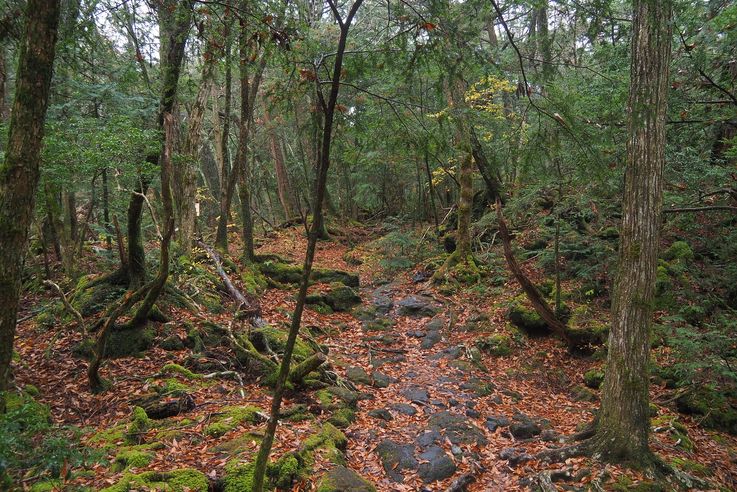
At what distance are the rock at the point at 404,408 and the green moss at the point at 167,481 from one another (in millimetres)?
3712

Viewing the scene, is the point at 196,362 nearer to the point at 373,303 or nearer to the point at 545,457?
the point at 545,457

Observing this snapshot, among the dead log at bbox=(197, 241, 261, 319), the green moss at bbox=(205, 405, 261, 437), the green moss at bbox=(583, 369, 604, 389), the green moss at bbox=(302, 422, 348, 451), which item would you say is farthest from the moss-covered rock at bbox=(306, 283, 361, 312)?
the green moss at bbox=(583, 369, 604, 389)

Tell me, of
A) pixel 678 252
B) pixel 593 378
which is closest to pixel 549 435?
pixel 593 378

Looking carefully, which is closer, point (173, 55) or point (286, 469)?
point (286, 469)

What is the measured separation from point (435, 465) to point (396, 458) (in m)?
0.52

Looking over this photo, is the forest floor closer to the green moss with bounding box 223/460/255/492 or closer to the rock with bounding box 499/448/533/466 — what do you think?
the rock with bounding box 499/448/533/466

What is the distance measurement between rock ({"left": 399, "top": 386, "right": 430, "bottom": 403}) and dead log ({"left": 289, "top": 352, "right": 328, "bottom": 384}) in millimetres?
1917

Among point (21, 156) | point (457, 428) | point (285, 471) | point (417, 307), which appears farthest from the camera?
point (417, 307)

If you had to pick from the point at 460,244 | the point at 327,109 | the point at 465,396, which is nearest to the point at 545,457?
the point at 465,396

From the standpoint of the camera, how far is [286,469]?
4418mm

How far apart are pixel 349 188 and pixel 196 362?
698 inches

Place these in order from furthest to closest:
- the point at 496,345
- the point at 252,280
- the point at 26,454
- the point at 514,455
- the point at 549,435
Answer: the point at 252,280 < the point at 496,345 < the point at 549,435 < the point at 514,455 < the point at 26,454

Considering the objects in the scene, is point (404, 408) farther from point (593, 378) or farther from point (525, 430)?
point (593, 378)

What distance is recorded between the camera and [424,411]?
23.7 feet
